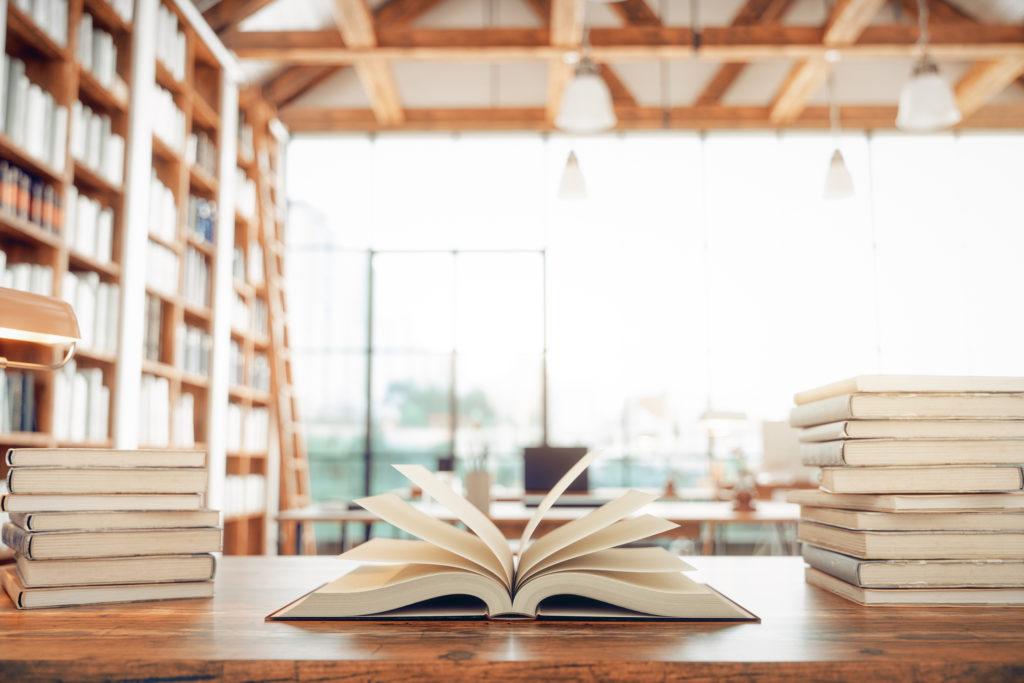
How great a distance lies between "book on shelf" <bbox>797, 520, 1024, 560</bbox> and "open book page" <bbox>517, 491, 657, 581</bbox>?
241mm

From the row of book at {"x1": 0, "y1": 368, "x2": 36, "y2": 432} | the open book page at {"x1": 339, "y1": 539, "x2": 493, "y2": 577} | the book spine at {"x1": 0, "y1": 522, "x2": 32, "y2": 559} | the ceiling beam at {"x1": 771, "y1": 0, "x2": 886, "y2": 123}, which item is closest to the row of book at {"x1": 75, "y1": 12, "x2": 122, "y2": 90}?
the row of book at {"x1": 0, "y1": 368, "x2": 36, "y2": 432}

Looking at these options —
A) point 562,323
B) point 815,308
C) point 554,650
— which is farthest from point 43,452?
point 815,308

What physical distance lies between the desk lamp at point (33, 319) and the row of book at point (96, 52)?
2931 mm

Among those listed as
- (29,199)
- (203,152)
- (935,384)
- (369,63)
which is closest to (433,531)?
(935,384)

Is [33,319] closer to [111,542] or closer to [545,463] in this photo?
[111,542]

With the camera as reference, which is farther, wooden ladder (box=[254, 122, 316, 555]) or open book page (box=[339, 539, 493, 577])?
wooden ladder (box=[254, 122, 316, 555])

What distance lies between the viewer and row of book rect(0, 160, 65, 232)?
3.15 m

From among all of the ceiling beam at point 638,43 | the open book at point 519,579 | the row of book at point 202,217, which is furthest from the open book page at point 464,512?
the ceiling beam at point 638,43

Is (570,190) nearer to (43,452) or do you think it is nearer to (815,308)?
(815,308)

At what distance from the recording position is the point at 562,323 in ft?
24.6

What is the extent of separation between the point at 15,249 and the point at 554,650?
354 centimetres

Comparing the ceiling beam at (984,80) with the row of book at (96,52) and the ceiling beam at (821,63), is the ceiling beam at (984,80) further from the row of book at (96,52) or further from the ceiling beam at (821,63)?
the row of book at (96,52)

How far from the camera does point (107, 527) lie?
35.5 inches

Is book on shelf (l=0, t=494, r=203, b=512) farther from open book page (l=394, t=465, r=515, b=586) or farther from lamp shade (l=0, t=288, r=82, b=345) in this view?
lamp shade (l=0, t=288, r=82, b=345)
